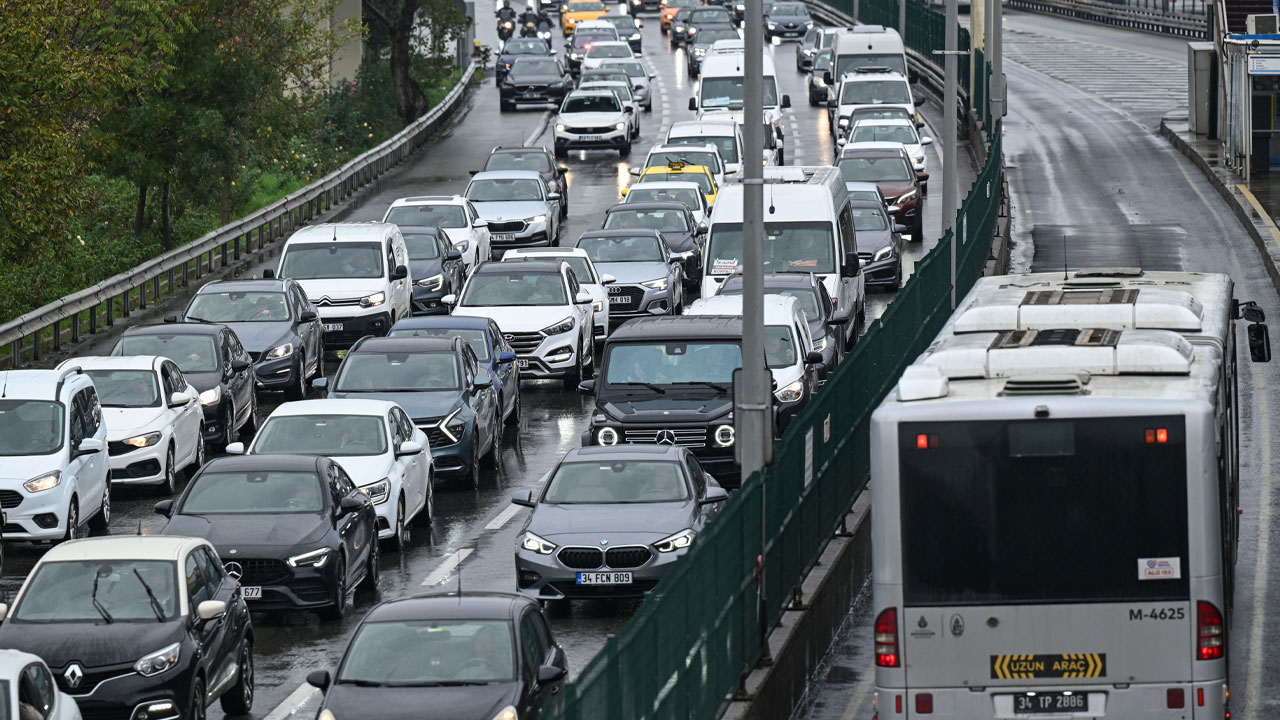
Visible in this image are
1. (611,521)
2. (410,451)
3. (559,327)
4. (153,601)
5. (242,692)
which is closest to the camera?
(153,601)

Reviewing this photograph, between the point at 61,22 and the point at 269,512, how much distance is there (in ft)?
54.2

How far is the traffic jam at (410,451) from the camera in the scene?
49.5 feet

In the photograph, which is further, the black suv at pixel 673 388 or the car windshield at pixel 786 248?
the car windshield at pixel 786 248

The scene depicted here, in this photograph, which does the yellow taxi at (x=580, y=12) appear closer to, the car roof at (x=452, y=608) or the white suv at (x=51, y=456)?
the white suv at (x=51, y=456)

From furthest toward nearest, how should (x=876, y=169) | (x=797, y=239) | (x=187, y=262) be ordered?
(x=876, y=169)
(x=187, y=262)
(x=797, y=239)

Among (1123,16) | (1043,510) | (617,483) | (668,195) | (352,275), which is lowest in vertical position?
(617,483)

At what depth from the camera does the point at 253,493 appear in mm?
19500

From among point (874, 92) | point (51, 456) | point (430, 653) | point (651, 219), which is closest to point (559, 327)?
point (651, 219)

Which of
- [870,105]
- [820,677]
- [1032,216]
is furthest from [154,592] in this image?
[870,105]

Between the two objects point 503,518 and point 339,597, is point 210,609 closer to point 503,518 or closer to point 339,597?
point 339,597

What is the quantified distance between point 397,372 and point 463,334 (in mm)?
A: 2229

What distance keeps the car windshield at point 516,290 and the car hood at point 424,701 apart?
57.9 ft

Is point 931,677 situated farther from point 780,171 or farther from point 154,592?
point 780,171

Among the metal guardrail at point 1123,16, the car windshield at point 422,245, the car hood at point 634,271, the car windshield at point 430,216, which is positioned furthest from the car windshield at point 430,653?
the metal guardrail at point 1123,16
